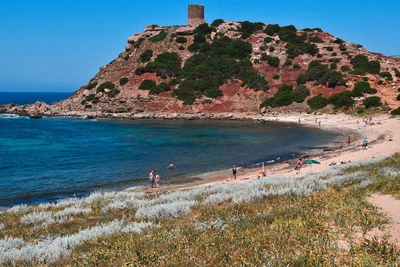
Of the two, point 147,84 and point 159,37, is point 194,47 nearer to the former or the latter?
point 159,37

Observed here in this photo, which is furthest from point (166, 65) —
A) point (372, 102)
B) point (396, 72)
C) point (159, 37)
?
point (396, 72)

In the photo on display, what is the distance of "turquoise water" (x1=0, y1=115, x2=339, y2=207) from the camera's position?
24.0 m

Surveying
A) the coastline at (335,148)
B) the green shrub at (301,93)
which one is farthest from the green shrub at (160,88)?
the green shrub at (301,93)

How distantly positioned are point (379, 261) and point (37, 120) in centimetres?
6744

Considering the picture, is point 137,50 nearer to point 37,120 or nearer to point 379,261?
point 37,120

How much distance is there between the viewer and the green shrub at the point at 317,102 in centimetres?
5953

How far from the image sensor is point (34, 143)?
132 ft

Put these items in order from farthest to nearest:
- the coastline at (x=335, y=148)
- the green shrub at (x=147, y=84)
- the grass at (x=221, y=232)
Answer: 1. the green shrub at (x=147, y=84)
2. the coastline at (x=335, y=148)
3. the grass at (x=221, y=232)

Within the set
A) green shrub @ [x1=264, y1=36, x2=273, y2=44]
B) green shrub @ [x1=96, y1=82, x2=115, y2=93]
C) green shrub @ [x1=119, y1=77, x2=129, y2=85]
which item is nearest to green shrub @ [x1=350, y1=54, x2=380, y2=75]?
green shrub @ [x1=264, y1=36, x2=273, y2=44]

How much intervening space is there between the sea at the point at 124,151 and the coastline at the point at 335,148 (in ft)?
4.55

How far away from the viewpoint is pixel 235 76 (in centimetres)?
7312

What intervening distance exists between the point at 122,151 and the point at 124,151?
200 mm

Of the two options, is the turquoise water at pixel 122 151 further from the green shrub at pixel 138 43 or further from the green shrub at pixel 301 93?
the green shrub at pixel 138 43

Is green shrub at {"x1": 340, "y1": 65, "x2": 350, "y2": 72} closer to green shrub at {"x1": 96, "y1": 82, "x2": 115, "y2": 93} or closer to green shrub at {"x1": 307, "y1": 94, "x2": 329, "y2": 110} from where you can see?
green shrub at {"x1": 307, "y1": 94, "x2": 329, "y2": 110}
